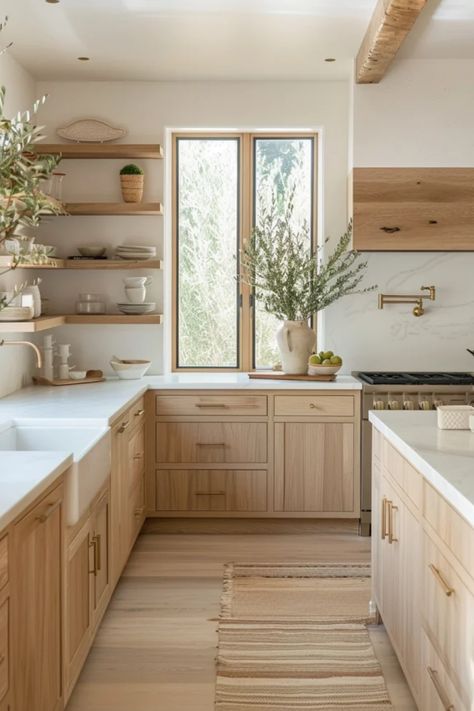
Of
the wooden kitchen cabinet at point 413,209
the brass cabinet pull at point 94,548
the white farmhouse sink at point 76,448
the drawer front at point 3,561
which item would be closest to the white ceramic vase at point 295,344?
the wooden kitchen cabinet at point 413,209

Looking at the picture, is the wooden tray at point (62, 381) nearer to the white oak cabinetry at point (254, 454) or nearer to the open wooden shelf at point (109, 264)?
the white oak cabinetry at point (254, 454)

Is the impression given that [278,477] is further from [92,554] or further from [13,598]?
[13,598]

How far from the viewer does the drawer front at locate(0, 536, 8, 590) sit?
1966mm

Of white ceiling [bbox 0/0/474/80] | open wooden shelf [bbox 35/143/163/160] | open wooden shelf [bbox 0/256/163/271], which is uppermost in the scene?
white ceiling [bbox 0/0/474/80]

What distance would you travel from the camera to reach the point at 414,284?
5.28 metres

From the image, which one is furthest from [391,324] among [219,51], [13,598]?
[13,598]

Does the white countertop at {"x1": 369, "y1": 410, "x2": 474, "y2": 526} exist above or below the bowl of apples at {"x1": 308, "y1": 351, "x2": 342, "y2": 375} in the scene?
below

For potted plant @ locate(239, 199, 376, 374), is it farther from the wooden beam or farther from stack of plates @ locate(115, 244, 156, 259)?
the wooden beam

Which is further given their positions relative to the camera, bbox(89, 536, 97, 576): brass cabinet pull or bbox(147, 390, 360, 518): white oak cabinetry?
bbox(147, 390, 360, 518): white oak cabinetry

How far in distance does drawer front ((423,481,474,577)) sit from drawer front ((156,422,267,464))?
236 cm

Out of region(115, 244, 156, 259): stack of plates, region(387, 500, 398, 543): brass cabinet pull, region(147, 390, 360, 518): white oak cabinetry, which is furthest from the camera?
region(115, 244, 156, 259): stack of plates

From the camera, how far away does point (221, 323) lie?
5.53 metres

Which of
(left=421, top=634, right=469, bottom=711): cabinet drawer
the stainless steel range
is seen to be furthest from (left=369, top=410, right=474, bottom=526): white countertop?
the stainless steel range

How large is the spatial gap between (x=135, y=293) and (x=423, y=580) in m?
3.11
